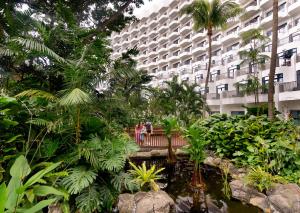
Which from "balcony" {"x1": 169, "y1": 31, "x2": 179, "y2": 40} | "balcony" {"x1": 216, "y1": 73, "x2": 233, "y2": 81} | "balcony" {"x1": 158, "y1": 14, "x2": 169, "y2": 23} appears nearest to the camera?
"balcony" {"x1": 216, "y1": 73, "x2": 233, "y2": 81}

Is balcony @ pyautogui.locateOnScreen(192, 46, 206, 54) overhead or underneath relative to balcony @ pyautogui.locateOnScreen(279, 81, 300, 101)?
overhead

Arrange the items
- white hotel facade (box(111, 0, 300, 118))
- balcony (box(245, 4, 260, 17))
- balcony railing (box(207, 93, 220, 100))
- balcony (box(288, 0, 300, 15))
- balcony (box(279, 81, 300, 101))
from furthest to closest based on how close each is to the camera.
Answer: balcony railing (box(207, 93, 220, 100))
balcony (box(245, 4, 260, 17))
balcony (box(288, 0, 300, 15))
white hotel facade (box(111, 0, 300, 118))
balcony (box(279, 81, 300, 101))

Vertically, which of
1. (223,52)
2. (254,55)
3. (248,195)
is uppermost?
(223,52)

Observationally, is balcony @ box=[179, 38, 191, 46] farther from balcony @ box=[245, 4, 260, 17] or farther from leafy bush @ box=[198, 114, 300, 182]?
leafy bush @ box=[198, 114, 300, 182]

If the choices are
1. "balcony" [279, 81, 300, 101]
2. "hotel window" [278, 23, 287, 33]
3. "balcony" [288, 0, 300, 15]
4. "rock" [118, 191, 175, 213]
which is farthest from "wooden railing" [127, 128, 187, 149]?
"hotel window" [278, 23, 287, 33]

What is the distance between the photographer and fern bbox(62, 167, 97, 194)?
201 inches

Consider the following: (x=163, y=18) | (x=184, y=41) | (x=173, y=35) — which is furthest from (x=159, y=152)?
(x=163, y=18)

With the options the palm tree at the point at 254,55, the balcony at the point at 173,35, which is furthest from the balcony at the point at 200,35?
the palm tree at the point at 254,55

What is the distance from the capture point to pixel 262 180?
723 cm

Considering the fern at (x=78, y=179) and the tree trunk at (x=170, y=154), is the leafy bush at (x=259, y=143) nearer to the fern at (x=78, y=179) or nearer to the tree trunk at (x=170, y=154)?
the tree trunk at (x=170, y=154)

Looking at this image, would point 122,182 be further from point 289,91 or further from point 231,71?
point 231,71

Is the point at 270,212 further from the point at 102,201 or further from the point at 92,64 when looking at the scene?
the point at 92,64

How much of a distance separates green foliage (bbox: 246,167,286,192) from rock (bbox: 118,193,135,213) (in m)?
3.56

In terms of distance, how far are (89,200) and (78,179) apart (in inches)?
19.1
